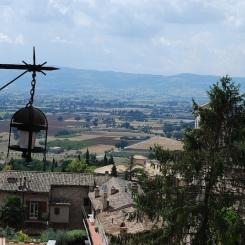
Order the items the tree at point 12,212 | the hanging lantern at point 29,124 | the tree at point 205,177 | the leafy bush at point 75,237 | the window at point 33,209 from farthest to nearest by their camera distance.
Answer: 1. the window at point 33,209
2. the tree at point 12,212
3. the leafy bush at point 75,237
4. the tree at point 205,177
5. the hanging lantern at point 29,124

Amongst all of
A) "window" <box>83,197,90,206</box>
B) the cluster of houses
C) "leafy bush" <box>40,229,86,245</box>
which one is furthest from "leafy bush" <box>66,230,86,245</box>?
"window" <box>83,197,90,206</box>

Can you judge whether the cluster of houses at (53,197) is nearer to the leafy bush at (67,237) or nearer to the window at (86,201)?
the window at (86,201)

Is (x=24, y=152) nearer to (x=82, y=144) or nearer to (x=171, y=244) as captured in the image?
(x=171, y=244)

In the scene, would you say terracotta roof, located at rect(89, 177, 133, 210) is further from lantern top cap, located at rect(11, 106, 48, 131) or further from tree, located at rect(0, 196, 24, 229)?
lantern top cap, located at rect(11, 106, 48, 131)

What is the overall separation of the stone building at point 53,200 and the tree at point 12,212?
1375 mm

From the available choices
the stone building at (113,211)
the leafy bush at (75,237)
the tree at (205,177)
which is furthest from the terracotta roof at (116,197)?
the tree at (205,177)

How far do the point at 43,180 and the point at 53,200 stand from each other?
2.18 m

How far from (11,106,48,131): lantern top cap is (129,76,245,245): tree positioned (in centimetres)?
1049

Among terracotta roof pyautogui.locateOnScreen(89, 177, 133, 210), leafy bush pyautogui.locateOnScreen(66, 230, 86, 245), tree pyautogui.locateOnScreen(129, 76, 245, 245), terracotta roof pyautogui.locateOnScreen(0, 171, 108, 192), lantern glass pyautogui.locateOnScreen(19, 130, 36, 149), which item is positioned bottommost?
leafy bush pyautogui.locateOnScreen(66, 230, 86, 245)

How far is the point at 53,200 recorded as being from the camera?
4981 cm

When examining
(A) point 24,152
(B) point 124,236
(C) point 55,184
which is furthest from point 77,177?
(A) point 24,152

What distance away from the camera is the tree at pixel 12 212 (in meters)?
46.7

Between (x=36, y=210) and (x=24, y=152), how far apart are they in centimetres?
4308

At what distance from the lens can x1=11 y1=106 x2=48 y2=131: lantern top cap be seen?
298 inches
